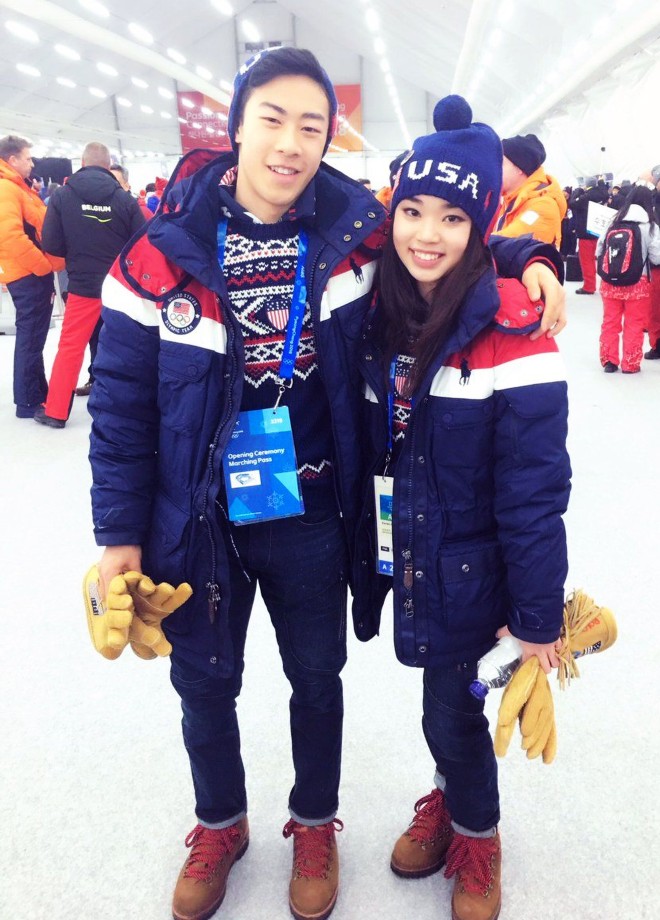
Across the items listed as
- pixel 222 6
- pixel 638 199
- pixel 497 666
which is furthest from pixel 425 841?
pixel 222 6

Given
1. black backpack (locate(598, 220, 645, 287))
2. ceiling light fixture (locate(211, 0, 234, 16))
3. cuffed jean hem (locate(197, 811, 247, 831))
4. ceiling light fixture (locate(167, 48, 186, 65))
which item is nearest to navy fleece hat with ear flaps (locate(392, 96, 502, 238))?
cuffed jean hem (locate(197, 811, 247, 831))

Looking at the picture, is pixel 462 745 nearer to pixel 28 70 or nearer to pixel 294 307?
pixel 294 307

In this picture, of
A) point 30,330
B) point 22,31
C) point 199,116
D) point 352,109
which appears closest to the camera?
point 30,330

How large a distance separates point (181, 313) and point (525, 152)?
3039 mm

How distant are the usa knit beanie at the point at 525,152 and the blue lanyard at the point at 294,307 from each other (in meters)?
2.81

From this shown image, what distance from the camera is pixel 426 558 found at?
108cm

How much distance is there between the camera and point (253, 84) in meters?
1.02

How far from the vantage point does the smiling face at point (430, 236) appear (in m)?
1.02

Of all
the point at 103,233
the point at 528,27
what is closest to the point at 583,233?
the point at 528,27

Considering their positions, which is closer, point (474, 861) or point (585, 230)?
point (474, 861)

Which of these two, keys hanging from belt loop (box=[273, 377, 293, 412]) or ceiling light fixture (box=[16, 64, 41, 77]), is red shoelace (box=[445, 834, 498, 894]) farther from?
ceiling light fixture (box=[16, 64, 41, 77])

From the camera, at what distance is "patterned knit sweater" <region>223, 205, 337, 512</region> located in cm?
104

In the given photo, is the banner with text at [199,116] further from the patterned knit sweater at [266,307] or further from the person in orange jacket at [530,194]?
the patterned knit sweater at [266,307]

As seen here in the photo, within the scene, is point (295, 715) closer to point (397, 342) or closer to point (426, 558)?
point (426, 558)
